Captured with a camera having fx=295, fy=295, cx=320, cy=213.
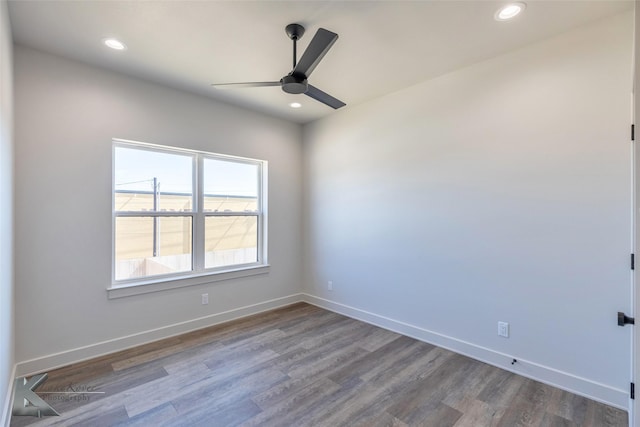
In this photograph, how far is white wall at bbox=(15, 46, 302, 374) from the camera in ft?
8.13

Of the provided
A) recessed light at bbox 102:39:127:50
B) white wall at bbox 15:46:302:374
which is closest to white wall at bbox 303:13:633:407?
white wall at bbox 15:46:302:374

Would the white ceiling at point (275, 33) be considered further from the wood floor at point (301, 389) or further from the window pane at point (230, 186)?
the wood floor at point (301, 389)

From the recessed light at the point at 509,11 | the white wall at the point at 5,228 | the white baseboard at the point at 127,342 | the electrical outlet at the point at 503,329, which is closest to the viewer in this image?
the white wall at the point at 5,228

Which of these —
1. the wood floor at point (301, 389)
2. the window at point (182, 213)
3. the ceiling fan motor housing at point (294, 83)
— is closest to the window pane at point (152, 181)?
the window at point (182, 213)

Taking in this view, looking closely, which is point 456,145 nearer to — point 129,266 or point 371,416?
point 371,416

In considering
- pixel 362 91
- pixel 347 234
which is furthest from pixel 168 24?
pixel 347 234

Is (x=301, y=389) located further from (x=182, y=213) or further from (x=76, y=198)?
(x=76, y=198)

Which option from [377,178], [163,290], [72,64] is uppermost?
[72,64]

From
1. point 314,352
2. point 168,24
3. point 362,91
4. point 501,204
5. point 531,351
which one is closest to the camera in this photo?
point 168,24

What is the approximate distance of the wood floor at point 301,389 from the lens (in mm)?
1987

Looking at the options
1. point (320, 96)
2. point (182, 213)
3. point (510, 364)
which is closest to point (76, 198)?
point (182, 213)

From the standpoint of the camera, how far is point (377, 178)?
3.61 m

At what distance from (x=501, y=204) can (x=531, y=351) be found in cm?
126

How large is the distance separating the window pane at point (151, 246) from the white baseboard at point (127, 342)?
616 mm
